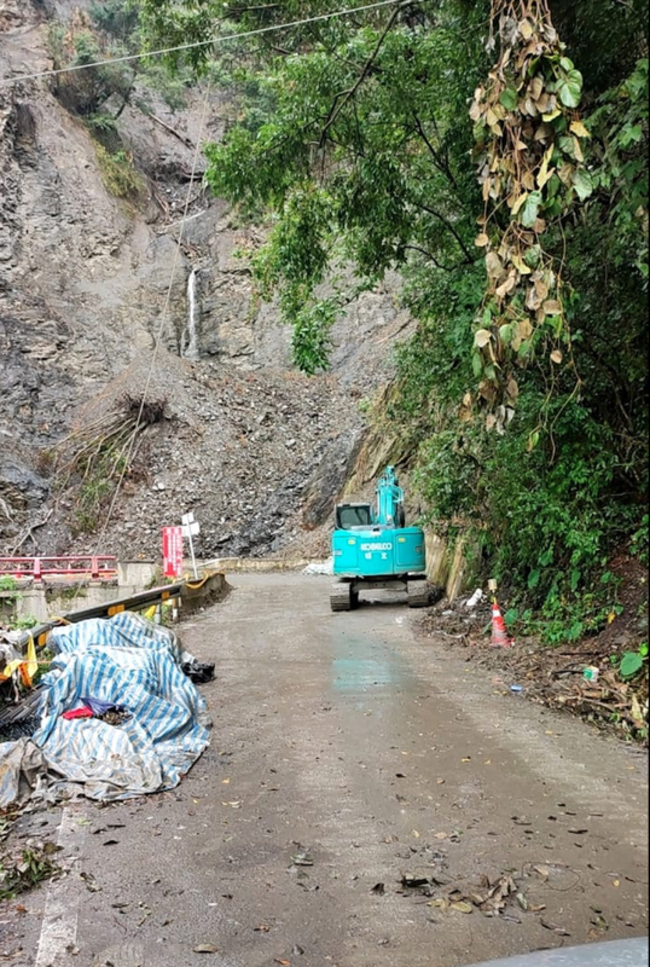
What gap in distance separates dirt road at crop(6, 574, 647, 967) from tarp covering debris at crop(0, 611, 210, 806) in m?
0.20

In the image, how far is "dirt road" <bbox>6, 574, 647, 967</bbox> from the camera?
2.87 meters

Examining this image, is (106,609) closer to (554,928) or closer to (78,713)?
(78,713)

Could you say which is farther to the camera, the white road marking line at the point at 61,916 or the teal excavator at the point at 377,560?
the teal excavator at the point at 377,560

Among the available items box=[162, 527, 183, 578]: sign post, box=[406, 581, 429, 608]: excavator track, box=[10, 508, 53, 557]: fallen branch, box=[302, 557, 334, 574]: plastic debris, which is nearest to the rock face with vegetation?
box=[10, 508, 53, 557]: fallen branch

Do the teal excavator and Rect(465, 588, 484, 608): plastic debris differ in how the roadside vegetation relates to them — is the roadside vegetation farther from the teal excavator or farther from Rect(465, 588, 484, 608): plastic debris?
the teal excavator

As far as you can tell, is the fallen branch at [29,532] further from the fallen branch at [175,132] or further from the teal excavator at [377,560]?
the fallen branch at [175,132]

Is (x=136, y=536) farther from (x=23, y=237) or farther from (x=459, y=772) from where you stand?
(x=459, y=772)

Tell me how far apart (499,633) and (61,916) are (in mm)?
6510

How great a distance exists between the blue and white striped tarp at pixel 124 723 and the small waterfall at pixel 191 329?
34.4m

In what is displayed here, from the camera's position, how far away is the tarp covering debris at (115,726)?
4699 mm

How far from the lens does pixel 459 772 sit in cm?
480

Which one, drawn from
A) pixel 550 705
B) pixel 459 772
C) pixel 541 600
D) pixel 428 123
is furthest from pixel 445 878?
pixel 428 123

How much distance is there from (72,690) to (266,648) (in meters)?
4.62

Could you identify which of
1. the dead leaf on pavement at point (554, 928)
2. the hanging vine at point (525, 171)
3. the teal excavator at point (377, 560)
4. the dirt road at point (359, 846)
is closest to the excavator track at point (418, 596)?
the teal excavator at point (377, 560)
